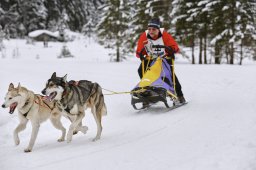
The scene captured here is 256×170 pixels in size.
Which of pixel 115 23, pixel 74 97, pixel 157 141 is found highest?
pixel 115 23

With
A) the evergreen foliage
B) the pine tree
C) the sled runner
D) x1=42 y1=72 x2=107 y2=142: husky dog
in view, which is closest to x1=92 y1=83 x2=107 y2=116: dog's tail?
x1=42 y1=72 x2=107 y2=142: husky dog

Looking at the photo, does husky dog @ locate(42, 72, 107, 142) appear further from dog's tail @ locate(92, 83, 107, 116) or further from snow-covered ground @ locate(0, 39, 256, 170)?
snow-covered ground @ locate(0, 39, 256, 170)

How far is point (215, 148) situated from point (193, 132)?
1.11 metres

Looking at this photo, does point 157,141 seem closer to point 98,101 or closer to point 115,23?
point 98,101

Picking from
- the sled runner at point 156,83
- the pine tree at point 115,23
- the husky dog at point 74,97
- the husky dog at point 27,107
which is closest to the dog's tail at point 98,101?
the husky dog at point 74,97

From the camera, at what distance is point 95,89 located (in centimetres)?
671

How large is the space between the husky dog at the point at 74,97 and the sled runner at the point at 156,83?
1.55 meters

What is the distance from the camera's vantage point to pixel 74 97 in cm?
621

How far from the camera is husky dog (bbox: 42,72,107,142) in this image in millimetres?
5949

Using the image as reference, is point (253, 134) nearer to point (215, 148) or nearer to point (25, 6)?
point (215, 148)

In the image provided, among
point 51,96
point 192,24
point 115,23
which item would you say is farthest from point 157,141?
point 115,23

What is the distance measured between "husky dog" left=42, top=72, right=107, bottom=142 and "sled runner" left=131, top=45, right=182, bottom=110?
5.10 feet

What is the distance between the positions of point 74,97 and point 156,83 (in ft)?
7.78

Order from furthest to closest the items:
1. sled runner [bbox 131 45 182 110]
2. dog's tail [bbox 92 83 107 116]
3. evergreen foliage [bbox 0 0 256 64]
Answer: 1. evergreen foliage [bbox 0 0 256 64]
2. sled runner [bbox 131 45 182 110]
3. dog's tail [bbox 92 83 107 116]
